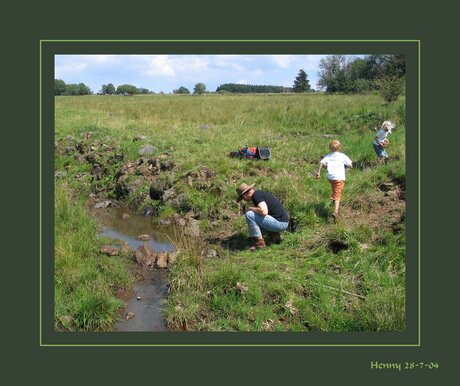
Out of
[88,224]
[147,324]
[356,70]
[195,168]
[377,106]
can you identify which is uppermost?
[356,70]

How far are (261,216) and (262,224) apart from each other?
143mm

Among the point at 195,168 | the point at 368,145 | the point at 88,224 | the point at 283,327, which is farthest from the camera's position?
the point at 368,145

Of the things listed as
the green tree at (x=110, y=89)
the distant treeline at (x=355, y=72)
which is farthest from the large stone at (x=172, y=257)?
the green tree at (x=110, y=89)

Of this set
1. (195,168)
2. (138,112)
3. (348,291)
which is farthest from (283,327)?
(138,112)

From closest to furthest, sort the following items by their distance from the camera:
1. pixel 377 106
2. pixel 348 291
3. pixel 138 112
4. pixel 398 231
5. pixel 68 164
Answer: pixel 348 291 → pixel 398 231 → pixel 68 164 → pixel 377 106 → pixel 138 112

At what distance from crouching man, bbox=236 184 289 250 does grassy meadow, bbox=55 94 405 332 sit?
30 centimetres

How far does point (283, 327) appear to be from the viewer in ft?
19.0

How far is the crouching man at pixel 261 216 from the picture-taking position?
25.7 feet

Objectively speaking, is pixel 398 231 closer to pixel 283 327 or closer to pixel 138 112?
pixel 283 327

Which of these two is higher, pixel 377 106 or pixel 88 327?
pixel 377 106

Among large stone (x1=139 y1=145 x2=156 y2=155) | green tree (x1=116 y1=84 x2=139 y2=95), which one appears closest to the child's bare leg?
large stone (x1=139 y1=145 x2=156 y2=155)

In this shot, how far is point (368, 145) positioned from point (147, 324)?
28.6ft

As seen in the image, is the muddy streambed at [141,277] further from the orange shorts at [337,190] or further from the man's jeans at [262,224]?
the orange shorts at [337,190]

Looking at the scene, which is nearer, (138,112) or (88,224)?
(88,224)
